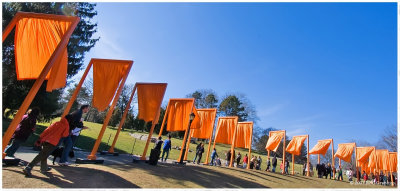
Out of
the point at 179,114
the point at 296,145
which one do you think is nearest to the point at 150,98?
the point at 179,114

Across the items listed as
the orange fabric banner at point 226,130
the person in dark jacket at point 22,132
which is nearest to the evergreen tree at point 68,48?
the person in dark jacket at point 22,132

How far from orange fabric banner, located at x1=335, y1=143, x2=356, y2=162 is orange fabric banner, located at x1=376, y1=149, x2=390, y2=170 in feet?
13.6

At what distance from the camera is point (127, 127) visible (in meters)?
45.3

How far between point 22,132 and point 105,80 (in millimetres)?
3314

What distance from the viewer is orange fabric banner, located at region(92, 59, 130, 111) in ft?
28.4

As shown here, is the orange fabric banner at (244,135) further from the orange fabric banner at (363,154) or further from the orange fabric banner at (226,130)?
the orange fabric banner at (363,154)

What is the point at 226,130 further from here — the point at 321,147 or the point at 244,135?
the point at 321,147

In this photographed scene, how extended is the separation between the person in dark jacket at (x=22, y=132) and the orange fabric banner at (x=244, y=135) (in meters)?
13.6

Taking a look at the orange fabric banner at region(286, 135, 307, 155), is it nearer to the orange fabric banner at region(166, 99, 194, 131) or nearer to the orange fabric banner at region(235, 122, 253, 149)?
the orange fabric banner at region(235, 122, 253, 149)

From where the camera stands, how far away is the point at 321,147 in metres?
19.8

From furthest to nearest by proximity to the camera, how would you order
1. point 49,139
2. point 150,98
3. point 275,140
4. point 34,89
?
point 275,140 < point 150,98 < point 34,89 < point 49,139

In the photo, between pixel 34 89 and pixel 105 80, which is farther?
pixel 105 80

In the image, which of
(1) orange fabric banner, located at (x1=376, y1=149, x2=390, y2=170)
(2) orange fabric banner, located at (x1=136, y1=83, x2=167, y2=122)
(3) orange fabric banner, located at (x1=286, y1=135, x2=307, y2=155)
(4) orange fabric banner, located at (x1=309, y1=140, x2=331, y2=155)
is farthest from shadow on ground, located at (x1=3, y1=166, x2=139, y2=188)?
(1) orange fabric banner, located at (x1=376, y1=149, x2=390, y2=170)

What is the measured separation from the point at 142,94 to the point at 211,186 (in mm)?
6568
